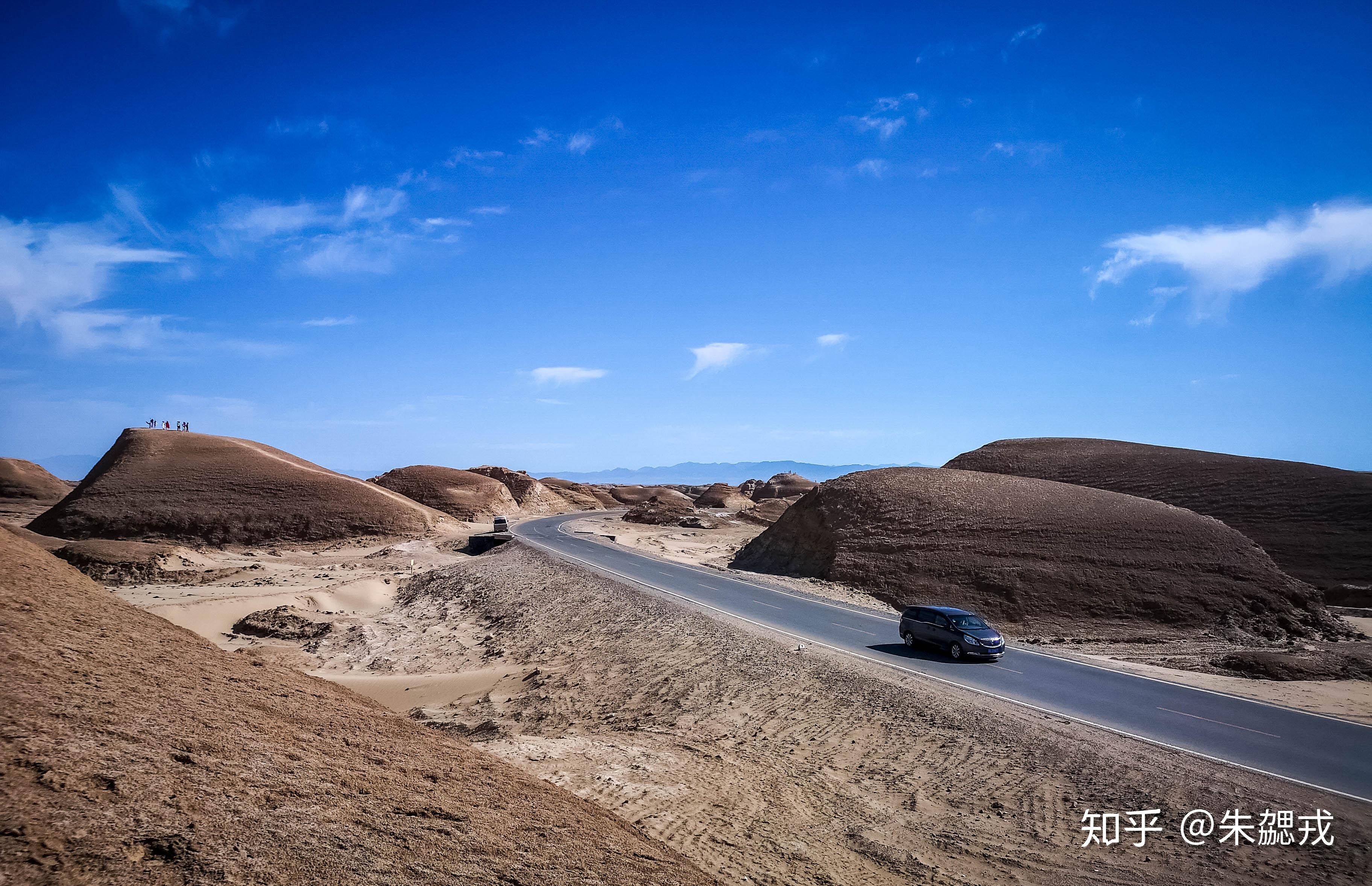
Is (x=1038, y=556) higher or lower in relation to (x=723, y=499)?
lower

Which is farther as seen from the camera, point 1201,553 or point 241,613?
point 1201,553

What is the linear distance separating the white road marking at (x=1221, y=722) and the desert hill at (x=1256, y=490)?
3333 centimetres

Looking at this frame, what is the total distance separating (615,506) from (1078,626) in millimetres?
88767

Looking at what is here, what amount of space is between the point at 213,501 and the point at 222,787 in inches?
2281

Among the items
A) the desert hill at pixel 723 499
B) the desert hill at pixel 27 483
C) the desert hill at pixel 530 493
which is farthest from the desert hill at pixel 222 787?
the desert hill at pixel 27 483

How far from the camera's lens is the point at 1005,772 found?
12.0 m

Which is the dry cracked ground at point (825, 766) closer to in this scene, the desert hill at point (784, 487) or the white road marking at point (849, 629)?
the white road marking at point (849, 629)

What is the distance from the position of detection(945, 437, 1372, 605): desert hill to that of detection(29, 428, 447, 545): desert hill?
51.9 meters

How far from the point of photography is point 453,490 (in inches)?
3108

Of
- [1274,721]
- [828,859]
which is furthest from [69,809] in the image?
[1274,721]

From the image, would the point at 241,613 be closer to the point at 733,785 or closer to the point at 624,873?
the point at 733,785

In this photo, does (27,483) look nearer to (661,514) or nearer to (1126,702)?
(661,514)

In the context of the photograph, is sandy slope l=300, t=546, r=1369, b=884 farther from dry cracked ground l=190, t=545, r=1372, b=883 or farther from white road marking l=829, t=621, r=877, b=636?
white road marking l=829, t=621, r=877, b=636

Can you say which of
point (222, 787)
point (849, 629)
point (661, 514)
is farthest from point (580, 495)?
point (222, 787)
